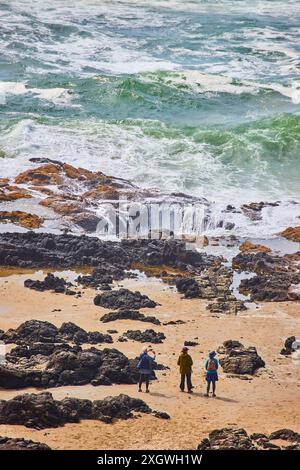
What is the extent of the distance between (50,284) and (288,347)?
758cm

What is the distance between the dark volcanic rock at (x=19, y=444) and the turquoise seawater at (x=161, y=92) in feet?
77.4

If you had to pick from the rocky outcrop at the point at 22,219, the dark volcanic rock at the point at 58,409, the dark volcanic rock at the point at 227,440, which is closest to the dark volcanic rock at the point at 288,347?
the dark volcanic rock at the point at 58,409

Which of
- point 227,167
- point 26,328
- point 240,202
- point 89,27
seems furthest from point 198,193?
point 89,27

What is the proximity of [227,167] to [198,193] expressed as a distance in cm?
502

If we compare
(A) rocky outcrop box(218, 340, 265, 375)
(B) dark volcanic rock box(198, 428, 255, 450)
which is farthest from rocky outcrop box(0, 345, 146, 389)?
(B) dark volcanic rock box(198, 428, 255, 450)

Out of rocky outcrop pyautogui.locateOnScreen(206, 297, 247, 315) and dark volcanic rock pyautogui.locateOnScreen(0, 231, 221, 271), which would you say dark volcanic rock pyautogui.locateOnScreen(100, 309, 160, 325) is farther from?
dark volcanic rock pyautogui.locateOnScreen(0, 231, 221, 271)

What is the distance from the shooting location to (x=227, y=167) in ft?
139

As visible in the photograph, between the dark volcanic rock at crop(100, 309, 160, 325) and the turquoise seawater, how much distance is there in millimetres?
13922

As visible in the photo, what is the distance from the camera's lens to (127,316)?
24016 mm

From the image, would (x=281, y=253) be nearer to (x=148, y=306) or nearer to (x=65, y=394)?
(x=148, y=306)
